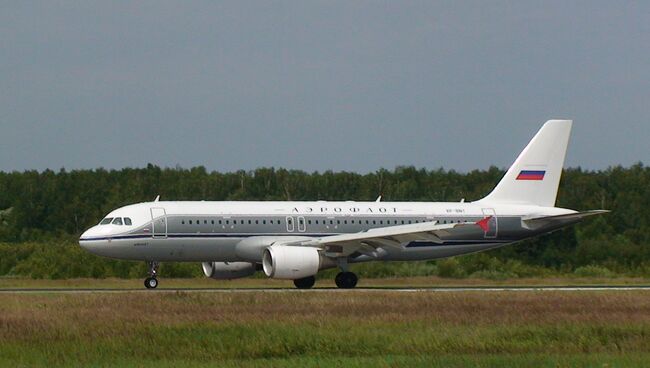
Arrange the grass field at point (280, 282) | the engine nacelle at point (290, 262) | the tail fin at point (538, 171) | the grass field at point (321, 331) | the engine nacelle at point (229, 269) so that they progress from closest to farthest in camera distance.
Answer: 1. the grass field at point (321, 331)
2. the engine nacelle at point (290, 262)
3. the engine nacelle at point (229, 269)
4. the grass field at point (280, 282)
5. the tail fin at point (538, 171)

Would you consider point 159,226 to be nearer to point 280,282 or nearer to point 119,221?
point 119,221

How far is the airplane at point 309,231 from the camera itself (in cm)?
4566

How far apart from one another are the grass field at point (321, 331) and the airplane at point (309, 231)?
31.0 feet

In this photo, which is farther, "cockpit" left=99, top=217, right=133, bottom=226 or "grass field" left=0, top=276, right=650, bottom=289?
"grass field" left=0, top=276, right=650, bottom=289

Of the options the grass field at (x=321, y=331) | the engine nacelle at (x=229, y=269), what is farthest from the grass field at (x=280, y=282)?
the grass field at (x=321, y=331)

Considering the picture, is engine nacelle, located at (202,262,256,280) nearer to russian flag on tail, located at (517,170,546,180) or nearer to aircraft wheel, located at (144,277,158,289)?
aircraft wheel, located at (144,277,158,289)

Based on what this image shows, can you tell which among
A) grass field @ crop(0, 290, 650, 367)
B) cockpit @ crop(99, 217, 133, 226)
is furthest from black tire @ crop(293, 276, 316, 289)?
grass field @ crop(0, 290, 650, 367)

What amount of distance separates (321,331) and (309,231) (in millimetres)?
A: 21957

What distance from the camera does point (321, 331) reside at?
2583 cm

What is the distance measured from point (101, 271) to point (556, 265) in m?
20.8

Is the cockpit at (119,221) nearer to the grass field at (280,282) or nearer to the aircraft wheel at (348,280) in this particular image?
the grass field at (280,282)

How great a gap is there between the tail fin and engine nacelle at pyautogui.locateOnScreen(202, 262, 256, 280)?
9.67 metres

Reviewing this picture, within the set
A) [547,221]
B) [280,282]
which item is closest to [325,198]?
[280,282]

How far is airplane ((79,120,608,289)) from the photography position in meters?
45.7
